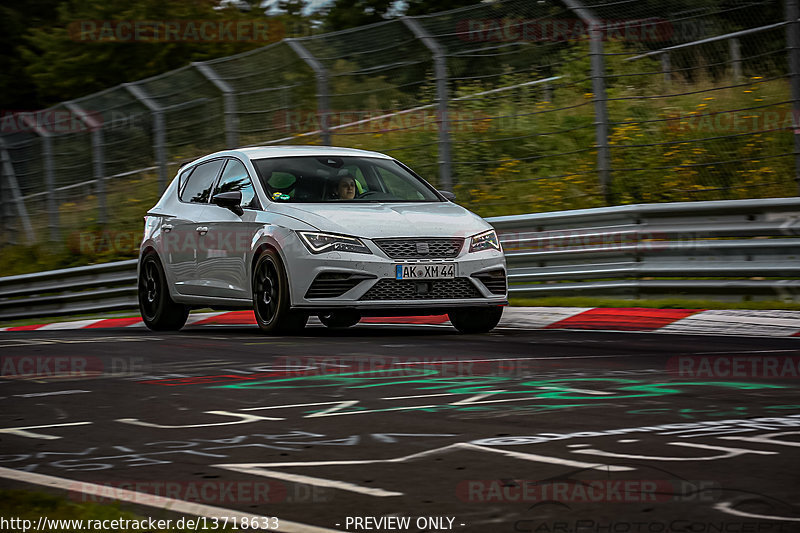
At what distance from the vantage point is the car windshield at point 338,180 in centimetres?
1106

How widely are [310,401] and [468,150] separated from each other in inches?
378

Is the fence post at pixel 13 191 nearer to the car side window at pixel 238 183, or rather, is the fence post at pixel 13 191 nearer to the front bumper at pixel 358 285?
the car side window at pixel 238 183

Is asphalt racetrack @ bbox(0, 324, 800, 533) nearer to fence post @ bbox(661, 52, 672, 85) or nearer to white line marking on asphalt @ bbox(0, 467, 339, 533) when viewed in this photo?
white line marking on asphalt @ bbox(0, 467, 339, 533)

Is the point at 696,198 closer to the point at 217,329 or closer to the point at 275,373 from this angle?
the point at 217,329

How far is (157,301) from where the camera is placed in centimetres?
1278

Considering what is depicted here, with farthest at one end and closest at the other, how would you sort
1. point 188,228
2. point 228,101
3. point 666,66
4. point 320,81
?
point 228,101 < point 320,81 < point 666,66 < point 188,228

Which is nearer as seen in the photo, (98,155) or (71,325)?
(71,325)

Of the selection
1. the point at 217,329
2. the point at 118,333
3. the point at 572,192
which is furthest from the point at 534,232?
the point at 118,333

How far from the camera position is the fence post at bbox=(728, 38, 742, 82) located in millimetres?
13744

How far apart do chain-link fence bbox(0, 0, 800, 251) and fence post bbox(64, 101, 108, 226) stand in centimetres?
294

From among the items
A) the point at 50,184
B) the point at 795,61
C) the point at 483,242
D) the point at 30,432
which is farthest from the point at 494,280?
the point at 50,184

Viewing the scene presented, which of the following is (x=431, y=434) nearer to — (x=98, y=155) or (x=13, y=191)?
(x=98, y=155)

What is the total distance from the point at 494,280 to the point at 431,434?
524cm

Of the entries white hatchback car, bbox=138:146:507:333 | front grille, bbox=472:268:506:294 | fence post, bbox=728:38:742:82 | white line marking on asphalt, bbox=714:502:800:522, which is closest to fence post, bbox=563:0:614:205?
fence post, bbox=728:38:742:82
